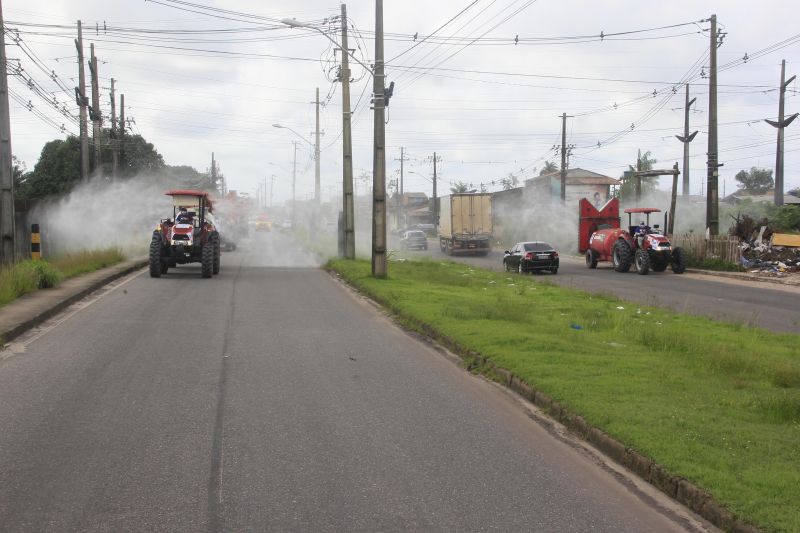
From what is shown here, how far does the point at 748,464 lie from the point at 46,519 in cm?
492

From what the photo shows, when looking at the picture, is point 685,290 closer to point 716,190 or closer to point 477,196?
point 716,190

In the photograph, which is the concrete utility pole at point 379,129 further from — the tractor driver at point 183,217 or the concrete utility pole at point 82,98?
the concrete utility pole at point 82,98

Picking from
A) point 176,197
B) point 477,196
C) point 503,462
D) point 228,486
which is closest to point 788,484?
point 503,462

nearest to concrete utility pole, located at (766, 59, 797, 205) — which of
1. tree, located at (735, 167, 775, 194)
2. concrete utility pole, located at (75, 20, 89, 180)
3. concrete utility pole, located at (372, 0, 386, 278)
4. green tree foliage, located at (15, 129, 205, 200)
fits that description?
concrete utility pole, located at (372, 0, 386, 278)

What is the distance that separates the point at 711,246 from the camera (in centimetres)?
3353

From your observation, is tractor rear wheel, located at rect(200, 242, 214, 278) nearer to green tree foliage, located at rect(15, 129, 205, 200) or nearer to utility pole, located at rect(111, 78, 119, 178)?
utility pole, located at rect(111, 78, 119, 178)

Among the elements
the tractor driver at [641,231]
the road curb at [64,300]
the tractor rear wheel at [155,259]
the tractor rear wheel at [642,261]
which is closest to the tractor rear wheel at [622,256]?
the tractor driver at [641,231]

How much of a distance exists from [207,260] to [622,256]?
1705cm

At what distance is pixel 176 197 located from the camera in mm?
26531

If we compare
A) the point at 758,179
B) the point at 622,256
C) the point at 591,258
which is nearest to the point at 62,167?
the point at 591,258

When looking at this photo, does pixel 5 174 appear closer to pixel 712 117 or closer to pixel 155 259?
pixel 155 259

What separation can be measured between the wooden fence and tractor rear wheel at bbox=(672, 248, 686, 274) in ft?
5.71

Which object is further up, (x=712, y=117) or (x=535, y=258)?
(x=712, y=117)

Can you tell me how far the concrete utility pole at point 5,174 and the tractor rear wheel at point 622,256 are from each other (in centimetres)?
2263
